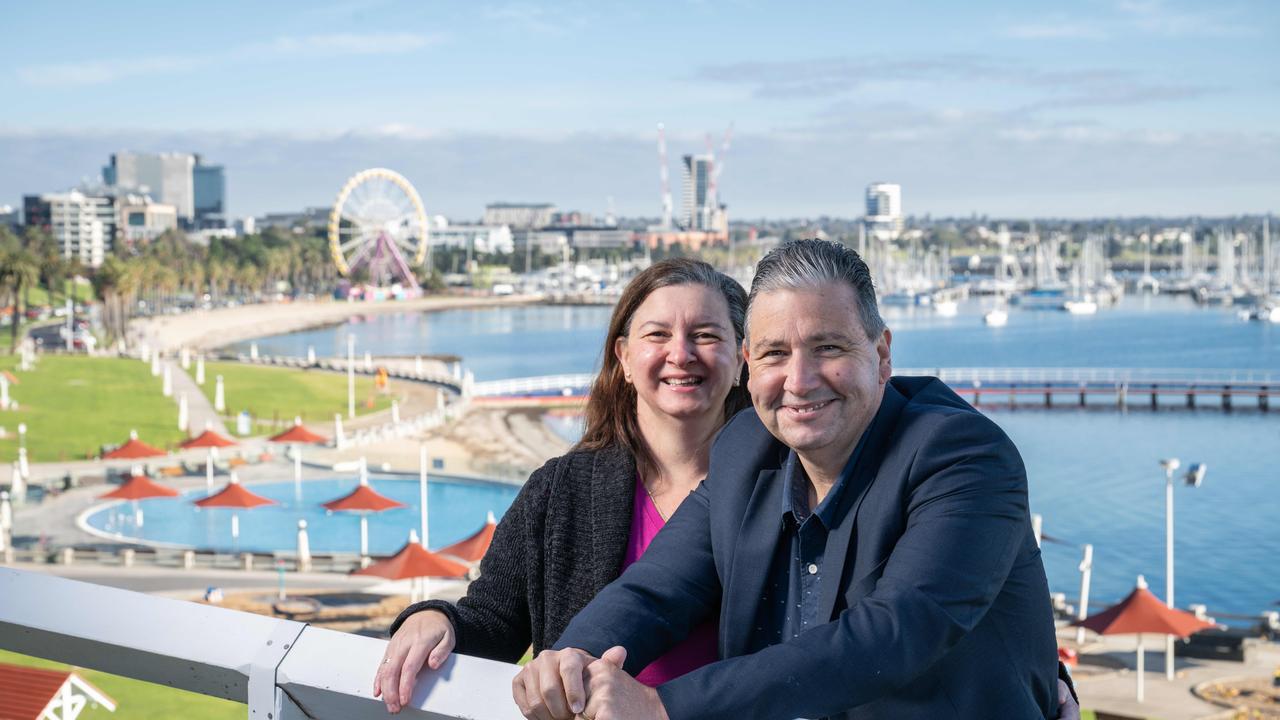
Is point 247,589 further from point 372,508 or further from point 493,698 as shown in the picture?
point 493,698

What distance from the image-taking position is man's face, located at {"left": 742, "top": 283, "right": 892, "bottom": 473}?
6.66ft

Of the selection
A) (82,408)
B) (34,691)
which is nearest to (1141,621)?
(34,691)

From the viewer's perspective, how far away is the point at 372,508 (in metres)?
22.2

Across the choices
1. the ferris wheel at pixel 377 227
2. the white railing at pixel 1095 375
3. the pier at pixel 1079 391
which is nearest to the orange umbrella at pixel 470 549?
the pier at pixel 1079 391

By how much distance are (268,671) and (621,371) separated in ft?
4.89

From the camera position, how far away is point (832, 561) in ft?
Answer: 6.50

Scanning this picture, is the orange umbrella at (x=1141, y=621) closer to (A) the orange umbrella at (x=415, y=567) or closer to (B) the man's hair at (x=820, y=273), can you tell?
(A) the orange umbrella at (x=415, y=567)

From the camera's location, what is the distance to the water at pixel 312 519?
2511 centimetres

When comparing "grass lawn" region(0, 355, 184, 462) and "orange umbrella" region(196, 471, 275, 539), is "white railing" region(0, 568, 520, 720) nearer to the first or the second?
"orange umbrella" region(196, 471, 275, 539)

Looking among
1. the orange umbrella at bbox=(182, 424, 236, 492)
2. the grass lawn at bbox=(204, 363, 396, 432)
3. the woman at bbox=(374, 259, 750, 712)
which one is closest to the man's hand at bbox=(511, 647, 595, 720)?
the woman at bbox=(374, 259, 750, 712)

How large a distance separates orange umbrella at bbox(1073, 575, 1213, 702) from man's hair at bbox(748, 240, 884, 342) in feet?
49.1

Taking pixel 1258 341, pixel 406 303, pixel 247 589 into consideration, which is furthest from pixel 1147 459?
pixel 406 303

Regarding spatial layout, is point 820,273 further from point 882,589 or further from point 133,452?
point 133,452

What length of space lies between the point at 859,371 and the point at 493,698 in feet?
2.40
